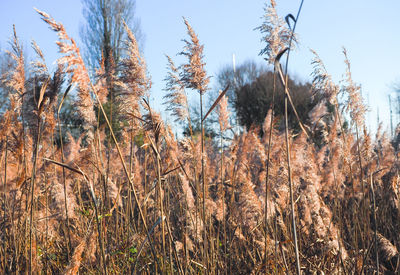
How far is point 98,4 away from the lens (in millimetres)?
25219

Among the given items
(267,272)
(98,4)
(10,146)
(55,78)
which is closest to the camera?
(55,78)

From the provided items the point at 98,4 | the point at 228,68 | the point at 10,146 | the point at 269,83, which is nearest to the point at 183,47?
the point at 10,146

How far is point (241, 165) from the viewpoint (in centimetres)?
341

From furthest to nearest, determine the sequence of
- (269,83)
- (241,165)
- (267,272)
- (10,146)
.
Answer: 1. (269,83)
2. (241,165)
3. (10,146)
4. (267,272)

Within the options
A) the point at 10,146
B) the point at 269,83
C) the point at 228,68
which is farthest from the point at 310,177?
the point at 228,68

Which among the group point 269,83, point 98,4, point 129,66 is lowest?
point 129,66

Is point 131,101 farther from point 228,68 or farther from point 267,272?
point 228,68

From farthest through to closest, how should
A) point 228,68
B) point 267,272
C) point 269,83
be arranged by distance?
point 228,68, point 269,83, point 267,272

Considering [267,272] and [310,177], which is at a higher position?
[310,177]

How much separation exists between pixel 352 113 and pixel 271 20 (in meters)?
1.03

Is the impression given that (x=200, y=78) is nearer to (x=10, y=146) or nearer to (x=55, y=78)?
(x=55, y=78)

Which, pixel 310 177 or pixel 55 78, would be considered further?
pixel 310 177

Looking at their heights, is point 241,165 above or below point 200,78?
below

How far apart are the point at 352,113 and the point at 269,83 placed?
1822 centimetres
